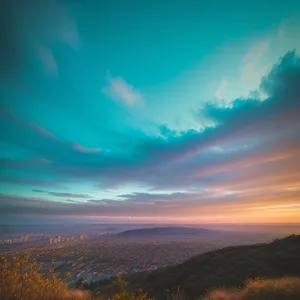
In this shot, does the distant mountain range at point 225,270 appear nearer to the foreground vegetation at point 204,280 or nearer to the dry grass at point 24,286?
the foreground vegetation at point 204,280

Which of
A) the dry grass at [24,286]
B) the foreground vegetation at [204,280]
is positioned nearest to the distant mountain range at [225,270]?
the foreground vegetation at [204,280]

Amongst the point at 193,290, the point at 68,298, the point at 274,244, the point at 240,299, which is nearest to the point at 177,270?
the point at 193,290

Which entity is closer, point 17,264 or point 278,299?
point 17,264

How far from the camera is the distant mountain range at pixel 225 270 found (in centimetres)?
2334

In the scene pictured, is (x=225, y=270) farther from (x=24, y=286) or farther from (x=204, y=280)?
(x=24, y=286)

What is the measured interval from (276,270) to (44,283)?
2702 centimetres

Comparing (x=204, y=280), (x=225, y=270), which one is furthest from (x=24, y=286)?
(x=225, y=270)

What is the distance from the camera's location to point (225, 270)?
27828 millimetres

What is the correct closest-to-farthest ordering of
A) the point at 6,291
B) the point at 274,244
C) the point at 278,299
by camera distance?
the point at 6,291
the point at 278,299
the point at 274,244

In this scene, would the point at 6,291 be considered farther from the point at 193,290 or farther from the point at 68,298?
the point at 193,290

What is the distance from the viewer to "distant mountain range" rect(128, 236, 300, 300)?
2334 cm

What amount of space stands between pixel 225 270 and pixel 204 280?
3869 millimetres

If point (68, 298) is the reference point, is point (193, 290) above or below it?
below

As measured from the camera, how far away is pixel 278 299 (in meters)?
10.6
